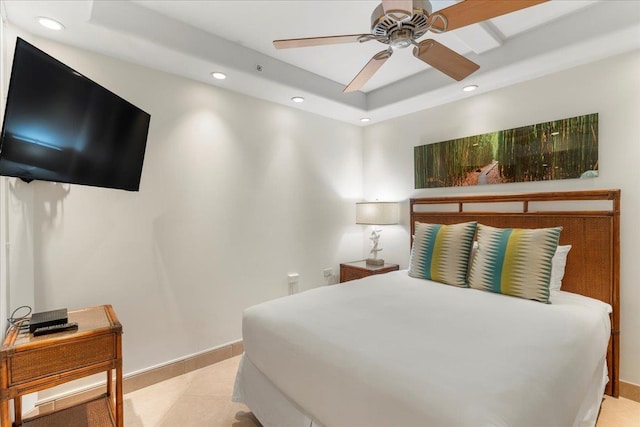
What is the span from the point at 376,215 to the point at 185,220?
2.06 metres

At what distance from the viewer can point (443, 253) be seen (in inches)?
106

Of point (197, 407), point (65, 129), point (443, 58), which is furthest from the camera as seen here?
point (197, 407)

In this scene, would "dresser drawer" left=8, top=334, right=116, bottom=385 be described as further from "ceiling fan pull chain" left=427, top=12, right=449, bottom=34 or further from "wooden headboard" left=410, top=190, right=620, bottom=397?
"wooden headboard" left=410, top=190, right=620, bottom=397

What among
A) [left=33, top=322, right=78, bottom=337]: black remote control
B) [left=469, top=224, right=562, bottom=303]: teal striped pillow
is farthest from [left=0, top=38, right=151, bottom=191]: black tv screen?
[left=469, top=224, right=562, bottom=303]: teal striped pillow

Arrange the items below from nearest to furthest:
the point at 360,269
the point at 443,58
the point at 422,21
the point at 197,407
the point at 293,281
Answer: the point at 422,21, the point at 443,58, the point at 197,407, the point at 293,281, the point at 360,269

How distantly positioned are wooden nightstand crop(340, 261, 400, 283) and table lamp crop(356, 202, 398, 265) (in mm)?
112

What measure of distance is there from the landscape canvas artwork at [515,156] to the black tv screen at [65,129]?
9.07 feet

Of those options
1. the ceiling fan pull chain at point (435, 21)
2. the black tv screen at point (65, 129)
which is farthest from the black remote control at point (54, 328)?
the ceiling fan pull chain at point (435, 21)

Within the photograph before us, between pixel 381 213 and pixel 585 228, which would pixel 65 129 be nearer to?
pixel 381 213

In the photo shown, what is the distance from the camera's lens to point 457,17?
150 centimetres

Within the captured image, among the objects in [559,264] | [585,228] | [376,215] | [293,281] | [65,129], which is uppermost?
[65,129]

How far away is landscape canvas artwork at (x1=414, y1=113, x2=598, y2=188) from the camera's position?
2.44 m

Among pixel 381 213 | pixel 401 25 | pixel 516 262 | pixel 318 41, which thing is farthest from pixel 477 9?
pixel 381 213

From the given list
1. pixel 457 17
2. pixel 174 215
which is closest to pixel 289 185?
pixel 174 215
